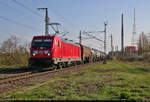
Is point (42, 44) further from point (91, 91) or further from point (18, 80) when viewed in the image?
point (91, 91)

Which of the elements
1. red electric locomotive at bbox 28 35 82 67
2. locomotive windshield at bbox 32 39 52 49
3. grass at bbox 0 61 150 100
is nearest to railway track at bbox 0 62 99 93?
grass at bbox 0 61 150 100

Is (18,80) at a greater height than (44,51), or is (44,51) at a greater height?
(44,51)

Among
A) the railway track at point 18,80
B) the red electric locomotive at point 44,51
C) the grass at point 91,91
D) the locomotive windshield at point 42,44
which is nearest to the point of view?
the grass at point 91,91

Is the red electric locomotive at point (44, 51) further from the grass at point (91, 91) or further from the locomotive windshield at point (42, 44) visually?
the grass at point (91, 91)

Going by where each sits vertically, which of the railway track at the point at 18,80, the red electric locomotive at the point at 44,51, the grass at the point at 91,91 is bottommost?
the railway track at the point at 18,80

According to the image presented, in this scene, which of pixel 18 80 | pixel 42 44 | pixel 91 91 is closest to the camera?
pixel 91 91

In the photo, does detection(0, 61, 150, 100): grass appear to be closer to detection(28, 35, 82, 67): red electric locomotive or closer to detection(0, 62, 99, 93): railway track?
detection(0, 62, 99, 93): railway track

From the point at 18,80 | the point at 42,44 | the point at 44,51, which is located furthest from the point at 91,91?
the point at 42,44

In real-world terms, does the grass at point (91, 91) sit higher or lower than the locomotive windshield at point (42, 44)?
lower

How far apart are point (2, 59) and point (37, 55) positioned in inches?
513

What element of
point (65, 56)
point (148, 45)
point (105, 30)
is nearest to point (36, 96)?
point (65, 56)

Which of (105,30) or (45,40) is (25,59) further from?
(105,30)

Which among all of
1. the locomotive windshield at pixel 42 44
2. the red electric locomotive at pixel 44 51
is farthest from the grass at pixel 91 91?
the locomotive windshield at pixel 42 44

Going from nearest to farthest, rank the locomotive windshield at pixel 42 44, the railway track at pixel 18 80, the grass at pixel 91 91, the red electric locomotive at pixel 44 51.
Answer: the grass at pixel 91 91, the railway track at pixel 18 80, the red electric locomotive at pixel 44 51, the locomotive windshield at pixel 42 44
